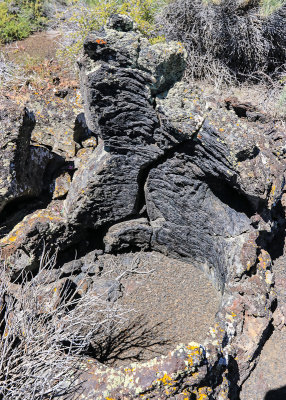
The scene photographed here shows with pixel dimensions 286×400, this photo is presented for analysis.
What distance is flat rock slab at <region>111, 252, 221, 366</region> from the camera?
3900 mm

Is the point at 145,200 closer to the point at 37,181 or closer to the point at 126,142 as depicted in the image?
the point at 126,142

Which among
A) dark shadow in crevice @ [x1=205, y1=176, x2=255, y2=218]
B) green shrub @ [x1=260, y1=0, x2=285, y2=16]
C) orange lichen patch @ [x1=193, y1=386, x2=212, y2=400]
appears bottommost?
orange lichen patch @ [x1=193, y1=386, x2=212, y2=400]

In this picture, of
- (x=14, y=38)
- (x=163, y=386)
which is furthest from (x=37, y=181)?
(x=14, y=38)

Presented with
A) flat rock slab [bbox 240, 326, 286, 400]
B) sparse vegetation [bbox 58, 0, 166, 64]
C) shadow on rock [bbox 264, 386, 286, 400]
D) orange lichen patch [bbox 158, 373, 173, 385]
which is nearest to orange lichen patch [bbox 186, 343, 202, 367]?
orange lichen patch [bbox 158, 373, 173, 385]

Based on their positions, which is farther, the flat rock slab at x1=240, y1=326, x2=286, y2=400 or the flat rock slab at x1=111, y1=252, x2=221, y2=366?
the flat rock slab at x1=111, y1=252, x2=221, y2=366

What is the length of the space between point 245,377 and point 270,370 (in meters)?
0.33

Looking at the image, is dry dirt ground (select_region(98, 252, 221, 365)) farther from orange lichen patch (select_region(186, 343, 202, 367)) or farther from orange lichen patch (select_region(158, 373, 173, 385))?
orange lichen patch (select_region(158, 373, 173, 385))

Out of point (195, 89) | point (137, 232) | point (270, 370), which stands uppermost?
point (195, 89)

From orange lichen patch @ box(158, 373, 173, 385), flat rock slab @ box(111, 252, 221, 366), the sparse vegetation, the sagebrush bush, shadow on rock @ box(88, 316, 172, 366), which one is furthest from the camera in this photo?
the sparse vegetation

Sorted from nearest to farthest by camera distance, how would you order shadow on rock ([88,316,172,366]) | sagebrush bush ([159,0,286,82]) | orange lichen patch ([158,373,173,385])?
1. orange lichen patch ([158,373,173,385])
2. shadow on rock ([88,316,172,366])
3. sagebrush bush ([159,0,286,82])

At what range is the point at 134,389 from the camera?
2.84m

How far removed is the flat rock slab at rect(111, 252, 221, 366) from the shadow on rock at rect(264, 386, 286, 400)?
86cm

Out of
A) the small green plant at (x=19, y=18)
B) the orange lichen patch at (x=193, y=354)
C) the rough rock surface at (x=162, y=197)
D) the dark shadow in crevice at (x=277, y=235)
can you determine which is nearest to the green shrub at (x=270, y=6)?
the rough rock surface at (x=162, y=197)

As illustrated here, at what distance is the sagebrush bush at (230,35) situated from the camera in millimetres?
8977
